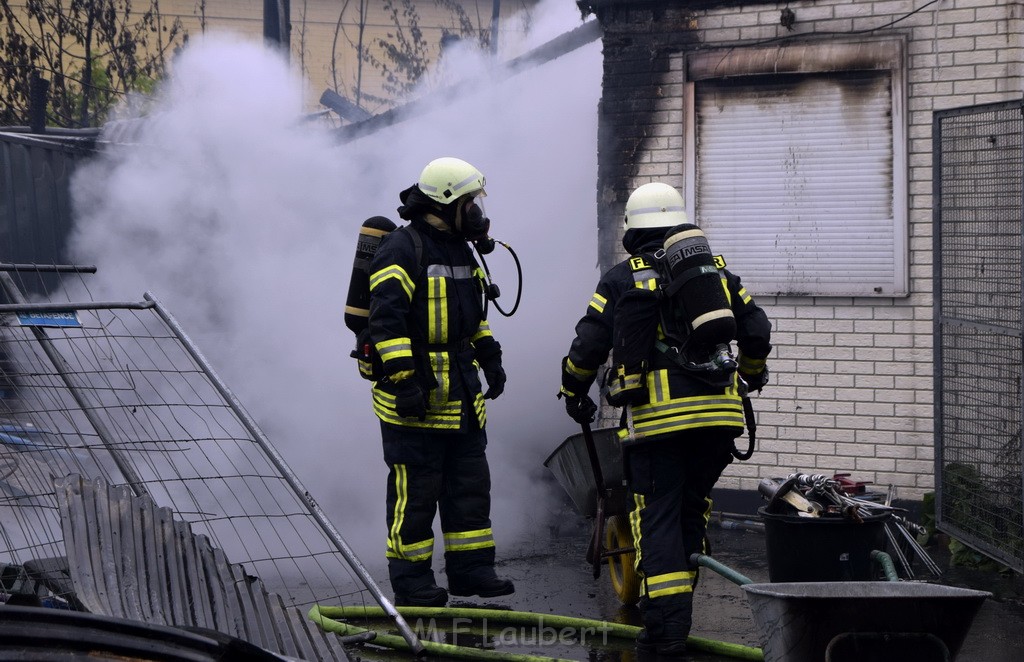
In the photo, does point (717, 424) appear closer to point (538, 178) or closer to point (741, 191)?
point (741, 191)

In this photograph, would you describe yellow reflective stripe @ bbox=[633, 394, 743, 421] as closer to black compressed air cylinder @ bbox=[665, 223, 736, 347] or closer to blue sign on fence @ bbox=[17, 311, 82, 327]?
black compressed air cylinder @ bbox=[665, 223, 736, 347]

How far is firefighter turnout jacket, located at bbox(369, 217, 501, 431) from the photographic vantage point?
5.47m

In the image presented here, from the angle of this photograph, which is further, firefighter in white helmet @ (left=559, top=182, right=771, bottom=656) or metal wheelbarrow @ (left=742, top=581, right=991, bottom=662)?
firefighter in white helmet @ (left=559, top=182, right=771, bottom=656)

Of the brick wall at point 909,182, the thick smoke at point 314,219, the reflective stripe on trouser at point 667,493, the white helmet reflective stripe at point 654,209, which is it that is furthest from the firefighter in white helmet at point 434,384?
the thick smoke at point 314,219

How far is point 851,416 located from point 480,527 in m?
3.07

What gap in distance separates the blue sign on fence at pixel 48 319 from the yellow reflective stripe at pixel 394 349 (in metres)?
1.49

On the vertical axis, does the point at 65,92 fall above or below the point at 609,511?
above

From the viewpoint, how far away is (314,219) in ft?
34.6

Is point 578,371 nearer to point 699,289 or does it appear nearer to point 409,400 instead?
point 699,289

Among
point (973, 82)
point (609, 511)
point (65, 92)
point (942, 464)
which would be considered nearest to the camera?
point (609, 511)

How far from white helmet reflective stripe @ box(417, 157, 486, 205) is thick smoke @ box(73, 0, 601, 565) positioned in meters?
3.21

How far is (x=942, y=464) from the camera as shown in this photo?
666cm

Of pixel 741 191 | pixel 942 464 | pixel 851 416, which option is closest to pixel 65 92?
pixel 741 191

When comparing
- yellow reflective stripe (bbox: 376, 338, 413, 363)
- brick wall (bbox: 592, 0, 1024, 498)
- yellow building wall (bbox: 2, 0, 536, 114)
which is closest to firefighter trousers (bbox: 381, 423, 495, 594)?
yellow reflective stripe (bbox: 376, 338, 413, 363)
